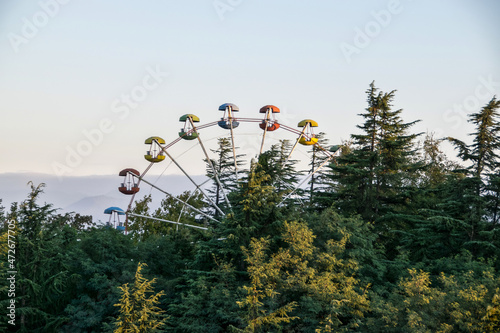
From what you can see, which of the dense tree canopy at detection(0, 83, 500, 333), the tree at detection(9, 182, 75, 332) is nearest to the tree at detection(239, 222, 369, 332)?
the dense tree canopy at detection(0, 83, 500, 333)

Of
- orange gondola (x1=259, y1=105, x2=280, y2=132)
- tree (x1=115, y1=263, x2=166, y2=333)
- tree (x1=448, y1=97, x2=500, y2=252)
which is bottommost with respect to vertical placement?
tree (x1=115, y1=263, x2=166, y2=333)

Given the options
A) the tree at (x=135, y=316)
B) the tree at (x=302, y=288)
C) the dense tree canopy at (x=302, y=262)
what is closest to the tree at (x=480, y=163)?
the dense tree canopy at (x=302, y=262)

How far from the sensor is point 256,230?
1900 centimetres

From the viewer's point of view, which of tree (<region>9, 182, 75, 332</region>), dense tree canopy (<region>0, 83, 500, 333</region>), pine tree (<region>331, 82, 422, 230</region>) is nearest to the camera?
dense tree canopy (<region>0, 83, 500, 333</region>)

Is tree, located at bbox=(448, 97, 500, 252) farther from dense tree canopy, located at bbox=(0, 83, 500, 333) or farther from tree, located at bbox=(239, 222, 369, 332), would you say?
tree, located at bbox=(239, 222, 369, 332)

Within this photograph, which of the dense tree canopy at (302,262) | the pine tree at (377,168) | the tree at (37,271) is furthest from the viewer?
the pine tree at (377,168)

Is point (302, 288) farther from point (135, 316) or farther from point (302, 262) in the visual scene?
point (135, 316)

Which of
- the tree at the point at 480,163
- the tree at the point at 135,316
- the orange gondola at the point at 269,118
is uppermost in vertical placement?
the orange gondola at the point at 269,118

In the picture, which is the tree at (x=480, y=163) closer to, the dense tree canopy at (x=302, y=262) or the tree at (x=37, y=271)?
the dense tree canopy at (x=302, y=262)

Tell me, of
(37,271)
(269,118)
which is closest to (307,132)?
(269,118)

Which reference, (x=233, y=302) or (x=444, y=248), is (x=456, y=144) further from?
(x=233, y=302)

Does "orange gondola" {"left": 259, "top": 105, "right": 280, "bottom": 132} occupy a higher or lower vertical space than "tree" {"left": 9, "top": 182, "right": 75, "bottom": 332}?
higher

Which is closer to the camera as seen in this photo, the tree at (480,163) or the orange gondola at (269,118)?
the tree at (480,163)

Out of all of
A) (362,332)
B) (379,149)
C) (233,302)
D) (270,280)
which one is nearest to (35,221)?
(233,302)
